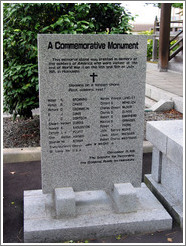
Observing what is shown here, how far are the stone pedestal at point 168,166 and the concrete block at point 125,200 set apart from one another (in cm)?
50

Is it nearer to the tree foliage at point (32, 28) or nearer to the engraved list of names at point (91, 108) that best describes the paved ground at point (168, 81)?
the tree foliage at point (32, 28)

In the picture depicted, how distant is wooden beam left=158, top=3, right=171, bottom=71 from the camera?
13188 millimetres

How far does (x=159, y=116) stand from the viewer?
25.2 feet

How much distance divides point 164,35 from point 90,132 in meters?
11.0

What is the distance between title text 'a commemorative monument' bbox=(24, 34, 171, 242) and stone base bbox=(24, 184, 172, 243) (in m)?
0.01

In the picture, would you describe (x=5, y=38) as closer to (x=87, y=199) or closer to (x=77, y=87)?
(x=77, y=87)

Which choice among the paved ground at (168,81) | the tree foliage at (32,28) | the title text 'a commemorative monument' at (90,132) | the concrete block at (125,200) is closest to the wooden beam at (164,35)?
the paved ground at (168,81)

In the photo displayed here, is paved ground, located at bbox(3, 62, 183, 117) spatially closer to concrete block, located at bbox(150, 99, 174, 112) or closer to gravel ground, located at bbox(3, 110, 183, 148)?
concrete block, located at bbox(150, 99, 174, 112)

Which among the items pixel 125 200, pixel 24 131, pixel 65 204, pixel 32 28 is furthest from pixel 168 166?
pixel 24 131

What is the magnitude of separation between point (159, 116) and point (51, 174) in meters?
4.66

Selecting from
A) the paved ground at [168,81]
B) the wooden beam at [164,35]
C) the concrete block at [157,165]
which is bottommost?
the concrete block at [157,165]

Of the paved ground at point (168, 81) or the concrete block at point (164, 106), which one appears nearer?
the concrete block at point (164, 106)

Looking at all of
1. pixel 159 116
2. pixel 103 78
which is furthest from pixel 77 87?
pixel 159 116

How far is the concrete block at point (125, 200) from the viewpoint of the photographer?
3.55m
